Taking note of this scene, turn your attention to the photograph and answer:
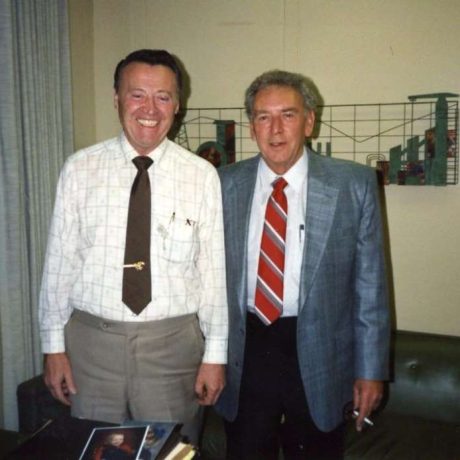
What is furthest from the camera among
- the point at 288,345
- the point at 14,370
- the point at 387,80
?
the point at 387,80

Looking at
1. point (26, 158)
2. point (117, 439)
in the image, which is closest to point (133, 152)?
point (117, 439)

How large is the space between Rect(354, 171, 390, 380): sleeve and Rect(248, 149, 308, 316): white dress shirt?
0.19 m

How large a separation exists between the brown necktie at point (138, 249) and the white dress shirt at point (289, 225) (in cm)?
32

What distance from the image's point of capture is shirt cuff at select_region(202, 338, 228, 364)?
153 centimetres

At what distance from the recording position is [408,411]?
2369 mm

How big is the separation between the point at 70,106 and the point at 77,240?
128 cm

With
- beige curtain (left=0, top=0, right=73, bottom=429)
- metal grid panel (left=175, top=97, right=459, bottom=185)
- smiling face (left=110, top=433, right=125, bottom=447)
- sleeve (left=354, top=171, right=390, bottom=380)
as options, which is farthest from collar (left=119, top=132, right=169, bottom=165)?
metal grid panel (left=175, top=97, right=459, bottom=185)

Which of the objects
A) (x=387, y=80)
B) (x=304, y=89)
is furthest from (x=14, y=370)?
(x=387, y=80)

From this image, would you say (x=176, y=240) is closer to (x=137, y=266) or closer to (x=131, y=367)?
(x=137, y=266)

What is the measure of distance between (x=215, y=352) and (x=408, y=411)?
1.31 metres

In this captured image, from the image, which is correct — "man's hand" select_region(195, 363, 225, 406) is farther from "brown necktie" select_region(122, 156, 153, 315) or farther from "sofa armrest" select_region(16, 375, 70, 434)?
"sofa armrest" select_region(16, 375, 70, 434)

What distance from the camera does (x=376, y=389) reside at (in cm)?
156

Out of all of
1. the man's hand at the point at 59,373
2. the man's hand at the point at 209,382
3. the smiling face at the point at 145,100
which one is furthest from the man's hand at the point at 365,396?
the smiling face at the point at 145,100

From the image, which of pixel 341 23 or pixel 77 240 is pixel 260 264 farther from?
pixel 341 23
